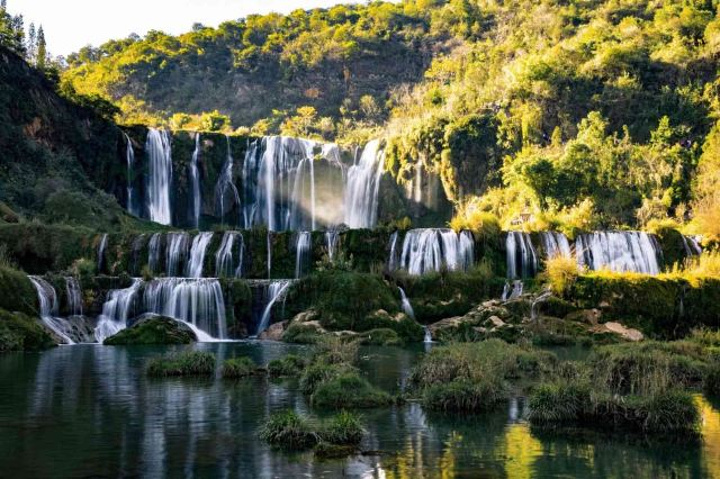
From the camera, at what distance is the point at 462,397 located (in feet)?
55.7

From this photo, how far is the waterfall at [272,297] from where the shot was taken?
40750 mm

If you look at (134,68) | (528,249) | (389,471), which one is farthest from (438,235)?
(134,68)

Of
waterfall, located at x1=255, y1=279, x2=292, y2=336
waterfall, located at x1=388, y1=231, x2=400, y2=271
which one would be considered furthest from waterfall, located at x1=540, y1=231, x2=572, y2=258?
waterfall, located at x1=255, y1=279, x2=292, y2=336

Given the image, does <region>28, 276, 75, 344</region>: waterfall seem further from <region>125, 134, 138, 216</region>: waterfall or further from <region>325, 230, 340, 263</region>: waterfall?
<region>125, 134, 138, 216</region>: waterfall

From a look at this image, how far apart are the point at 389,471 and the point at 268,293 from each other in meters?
30.2

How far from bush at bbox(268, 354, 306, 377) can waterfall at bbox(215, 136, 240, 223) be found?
46.0 m

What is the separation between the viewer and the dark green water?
11805mm

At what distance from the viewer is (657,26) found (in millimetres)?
77562

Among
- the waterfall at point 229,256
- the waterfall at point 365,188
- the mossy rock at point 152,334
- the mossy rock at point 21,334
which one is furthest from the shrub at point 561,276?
the waterfall at point 365,188

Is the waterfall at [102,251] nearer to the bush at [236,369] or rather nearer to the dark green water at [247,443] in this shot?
the bush at [236,369]

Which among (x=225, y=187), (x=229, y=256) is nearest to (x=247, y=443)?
(x=229, y=256)

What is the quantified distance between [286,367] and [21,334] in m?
13.7

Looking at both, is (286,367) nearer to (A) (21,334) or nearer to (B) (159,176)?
(A) (21,334)

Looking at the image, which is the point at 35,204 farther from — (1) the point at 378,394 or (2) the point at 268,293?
(1) the point at 378,394
